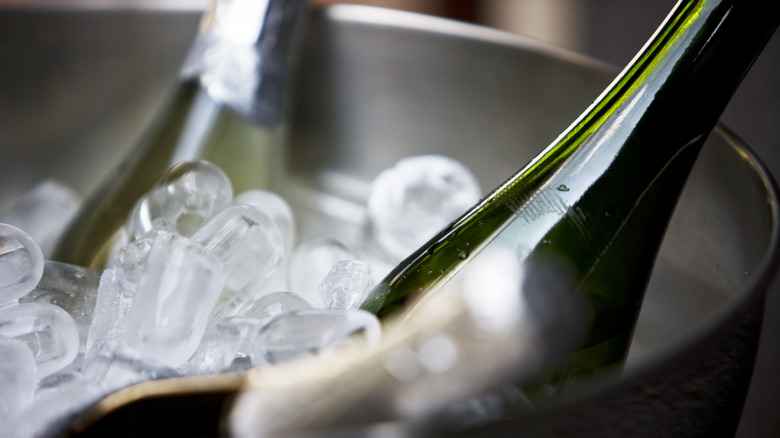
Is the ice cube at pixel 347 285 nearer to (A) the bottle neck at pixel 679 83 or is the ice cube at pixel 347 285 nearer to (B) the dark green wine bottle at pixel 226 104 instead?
(A) the bottle neck at pixel 679 83

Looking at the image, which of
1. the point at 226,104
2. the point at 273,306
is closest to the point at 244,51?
the point at 226,104

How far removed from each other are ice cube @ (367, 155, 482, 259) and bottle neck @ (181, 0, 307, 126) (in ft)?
0.43

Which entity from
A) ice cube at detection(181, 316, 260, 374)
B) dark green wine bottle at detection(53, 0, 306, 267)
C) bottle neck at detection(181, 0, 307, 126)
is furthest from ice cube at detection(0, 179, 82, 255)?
ice cube at detection(181, 316, 260, 374)

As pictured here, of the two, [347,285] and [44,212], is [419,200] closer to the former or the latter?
[347,285]

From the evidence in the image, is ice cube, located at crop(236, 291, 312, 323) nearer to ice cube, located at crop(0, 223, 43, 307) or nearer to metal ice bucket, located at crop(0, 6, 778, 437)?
ice cube, located at crop(0, 223, 43, 307)

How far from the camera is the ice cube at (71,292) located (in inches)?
13.7

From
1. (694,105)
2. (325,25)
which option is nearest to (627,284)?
(694,105)

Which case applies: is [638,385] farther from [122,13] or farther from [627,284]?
[122,13]

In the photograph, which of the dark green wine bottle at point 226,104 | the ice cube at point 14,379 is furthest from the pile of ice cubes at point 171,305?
the dark green wine bottle at point 226,104

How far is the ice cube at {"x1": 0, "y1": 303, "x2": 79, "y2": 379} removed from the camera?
30cm

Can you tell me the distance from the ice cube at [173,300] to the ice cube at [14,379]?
36 millimetres

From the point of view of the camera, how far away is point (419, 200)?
0.48 m

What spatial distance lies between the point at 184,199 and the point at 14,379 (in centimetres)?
17

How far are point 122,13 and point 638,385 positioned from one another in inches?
18.7
